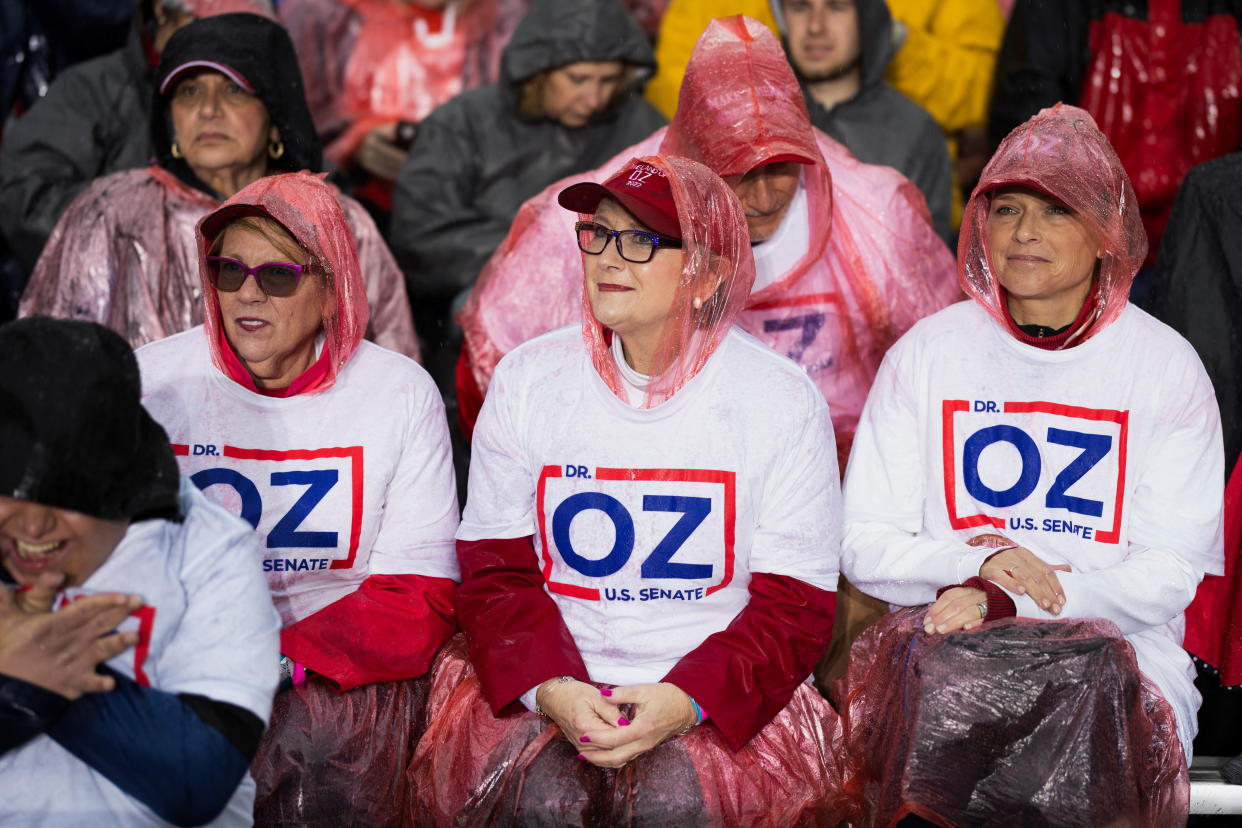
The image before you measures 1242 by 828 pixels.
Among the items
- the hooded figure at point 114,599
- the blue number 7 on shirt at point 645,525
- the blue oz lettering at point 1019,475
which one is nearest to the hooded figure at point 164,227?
the blue number 7 on shirt at point 645,525

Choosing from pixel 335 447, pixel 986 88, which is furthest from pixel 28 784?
pixel 986 88

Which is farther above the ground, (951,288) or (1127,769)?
(951,288)

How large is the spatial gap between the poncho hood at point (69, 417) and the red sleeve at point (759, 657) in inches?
46.3

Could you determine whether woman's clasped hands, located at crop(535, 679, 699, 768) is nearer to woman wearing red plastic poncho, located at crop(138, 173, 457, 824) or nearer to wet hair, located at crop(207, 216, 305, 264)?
woman wearing red plastic poncho, located at crop(138, 173, 457, 824)

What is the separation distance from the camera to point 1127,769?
294 centimetres

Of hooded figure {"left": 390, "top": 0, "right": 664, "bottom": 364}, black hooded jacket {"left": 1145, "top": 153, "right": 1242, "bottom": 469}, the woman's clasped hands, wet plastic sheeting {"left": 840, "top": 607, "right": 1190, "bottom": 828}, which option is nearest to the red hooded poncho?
hooded figure {"left": 390, "top": 0, "right": 664, "bottom": 364}

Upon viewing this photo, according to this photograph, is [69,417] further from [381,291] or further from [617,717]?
[381,291]

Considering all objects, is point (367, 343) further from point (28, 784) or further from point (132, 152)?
point (132, 152)

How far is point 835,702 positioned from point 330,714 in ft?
3.64

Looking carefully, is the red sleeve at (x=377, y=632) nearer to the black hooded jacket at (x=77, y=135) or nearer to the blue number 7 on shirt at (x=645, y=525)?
the blue number 7 on shirt at (x=645, y=525)

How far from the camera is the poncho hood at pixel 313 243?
317cm

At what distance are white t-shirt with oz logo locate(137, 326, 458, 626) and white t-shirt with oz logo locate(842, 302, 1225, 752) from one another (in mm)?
916

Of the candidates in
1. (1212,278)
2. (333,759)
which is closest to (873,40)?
(1212,278)

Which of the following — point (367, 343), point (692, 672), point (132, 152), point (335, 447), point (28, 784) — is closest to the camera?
point (28, 784)
